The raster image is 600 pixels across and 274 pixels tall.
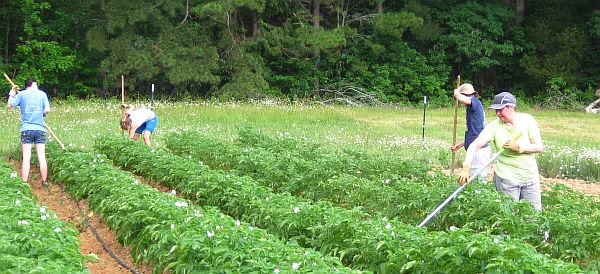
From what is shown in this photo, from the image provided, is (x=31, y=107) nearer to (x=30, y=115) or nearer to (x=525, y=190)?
(x=30, y=115)

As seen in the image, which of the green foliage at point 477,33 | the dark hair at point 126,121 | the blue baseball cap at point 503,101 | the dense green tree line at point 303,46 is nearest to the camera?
the blue baseball cap at point 503,101

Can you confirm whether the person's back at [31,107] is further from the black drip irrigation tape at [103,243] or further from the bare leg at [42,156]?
the black drip irrigation tape at [103,243]

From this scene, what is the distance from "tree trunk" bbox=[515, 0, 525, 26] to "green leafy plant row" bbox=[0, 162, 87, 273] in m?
33.5

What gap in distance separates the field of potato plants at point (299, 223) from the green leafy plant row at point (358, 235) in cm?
1

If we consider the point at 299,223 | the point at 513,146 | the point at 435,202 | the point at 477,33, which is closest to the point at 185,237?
the point at 299,223

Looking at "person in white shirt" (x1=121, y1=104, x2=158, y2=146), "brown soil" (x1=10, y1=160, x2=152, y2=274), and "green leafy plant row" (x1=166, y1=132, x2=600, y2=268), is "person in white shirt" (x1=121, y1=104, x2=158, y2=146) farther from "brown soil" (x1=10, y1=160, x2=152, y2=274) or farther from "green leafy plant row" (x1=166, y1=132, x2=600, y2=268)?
"brown soil" (x1=10, y1=160, x2=152, y2=274)

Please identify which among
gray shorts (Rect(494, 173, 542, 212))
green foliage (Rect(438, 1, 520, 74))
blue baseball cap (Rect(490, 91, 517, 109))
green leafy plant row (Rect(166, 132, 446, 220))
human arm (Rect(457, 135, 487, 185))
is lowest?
green leafy plant row (Rect(166, 132, 446, 220))

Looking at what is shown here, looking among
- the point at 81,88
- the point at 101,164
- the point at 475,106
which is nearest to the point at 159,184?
the point at 101,164

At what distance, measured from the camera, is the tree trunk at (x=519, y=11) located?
37.3 m

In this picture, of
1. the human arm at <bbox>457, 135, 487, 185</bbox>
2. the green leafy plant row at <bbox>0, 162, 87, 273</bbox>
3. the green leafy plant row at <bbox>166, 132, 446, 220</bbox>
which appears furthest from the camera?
the green leafy plant row at <bbox>166, 132, 446, 220</bbox>

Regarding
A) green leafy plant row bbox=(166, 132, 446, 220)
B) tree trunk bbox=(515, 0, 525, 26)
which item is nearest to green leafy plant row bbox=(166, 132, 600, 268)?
green leafy plant row bbox=(166, 132, 446, 220)

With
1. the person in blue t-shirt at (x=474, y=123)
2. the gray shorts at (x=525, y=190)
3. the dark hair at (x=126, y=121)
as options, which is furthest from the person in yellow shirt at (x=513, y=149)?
the dark hair at (x=126, y=121)

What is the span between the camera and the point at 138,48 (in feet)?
101

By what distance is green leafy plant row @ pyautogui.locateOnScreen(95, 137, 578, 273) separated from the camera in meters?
5.36
